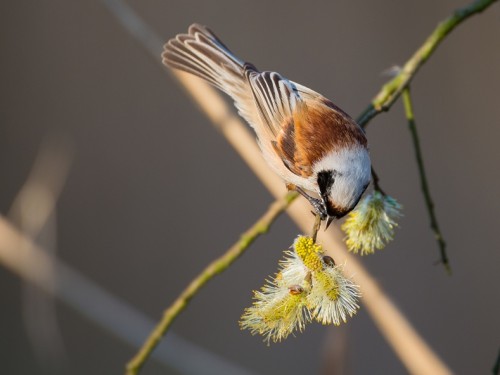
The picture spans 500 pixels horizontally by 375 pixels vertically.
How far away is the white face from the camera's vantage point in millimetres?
1229

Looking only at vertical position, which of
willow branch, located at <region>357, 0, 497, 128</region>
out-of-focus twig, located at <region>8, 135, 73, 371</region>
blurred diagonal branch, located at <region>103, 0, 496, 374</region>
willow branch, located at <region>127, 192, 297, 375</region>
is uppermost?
willow branch, located at <region>357, 0, 497, 128</region>

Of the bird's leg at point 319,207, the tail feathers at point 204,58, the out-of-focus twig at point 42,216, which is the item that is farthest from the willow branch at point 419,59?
the out-of-focus twig at point 42,216

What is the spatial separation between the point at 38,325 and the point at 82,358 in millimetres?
1304

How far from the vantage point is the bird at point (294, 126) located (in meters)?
1.26

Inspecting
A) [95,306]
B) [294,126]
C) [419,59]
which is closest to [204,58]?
[294,126]

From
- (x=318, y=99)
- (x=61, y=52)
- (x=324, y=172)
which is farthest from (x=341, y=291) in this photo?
(x=61, y=52)

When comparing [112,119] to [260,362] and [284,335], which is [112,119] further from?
[284,335]

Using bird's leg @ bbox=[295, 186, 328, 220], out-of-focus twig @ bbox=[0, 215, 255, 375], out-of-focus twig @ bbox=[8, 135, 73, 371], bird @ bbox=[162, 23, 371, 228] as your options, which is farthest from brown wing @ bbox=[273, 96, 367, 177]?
out-of-focus twig @ bbox=[8, 135, 73, 371]

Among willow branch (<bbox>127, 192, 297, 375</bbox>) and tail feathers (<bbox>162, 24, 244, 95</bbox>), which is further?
tail feathers (<bbox>162, 24, 244, 95</bbox>)

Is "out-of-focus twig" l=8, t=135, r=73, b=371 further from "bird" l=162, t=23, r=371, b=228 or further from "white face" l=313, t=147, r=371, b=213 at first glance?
"white face" l=313, t=147, r=371, b=213

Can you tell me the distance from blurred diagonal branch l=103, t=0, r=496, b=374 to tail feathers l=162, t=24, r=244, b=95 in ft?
0.14

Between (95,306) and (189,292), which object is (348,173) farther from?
(95,306)

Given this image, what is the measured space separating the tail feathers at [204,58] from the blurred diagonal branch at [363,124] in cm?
4

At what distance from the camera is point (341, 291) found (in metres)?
1.07
